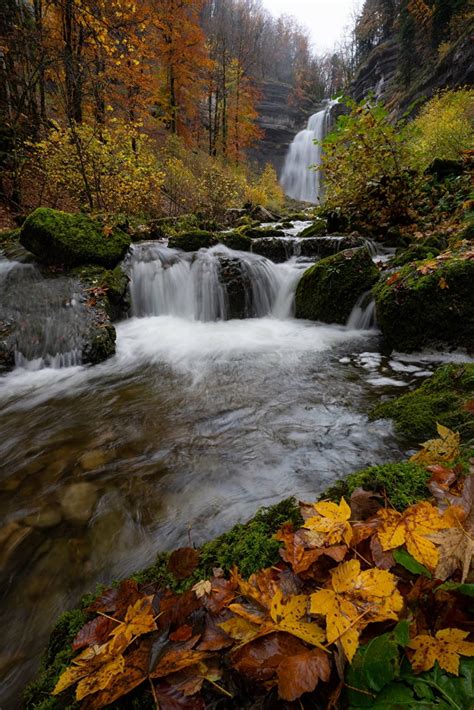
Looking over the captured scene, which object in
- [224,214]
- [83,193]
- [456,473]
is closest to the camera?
[456,473]

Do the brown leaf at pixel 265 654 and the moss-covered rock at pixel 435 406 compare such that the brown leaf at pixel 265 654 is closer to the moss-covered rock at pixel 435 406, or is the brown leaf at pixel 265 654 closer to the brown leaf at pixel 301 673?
the brown leaf at pixel 301 673

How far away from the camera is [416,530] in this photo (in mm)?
1040

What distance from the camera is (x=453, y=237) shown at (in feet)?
18.5

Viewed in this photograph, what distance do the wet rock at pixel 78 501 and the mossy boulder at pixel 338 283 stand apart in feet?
15.9

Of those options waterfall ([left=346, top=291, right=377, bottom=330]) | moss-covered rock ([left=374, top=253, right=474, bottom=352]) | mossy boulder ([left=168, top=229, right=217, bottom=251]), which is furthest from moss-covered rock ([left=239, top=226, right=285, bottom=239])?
moss-covered rock ([left=374, top=253, right=474, bottom=352])

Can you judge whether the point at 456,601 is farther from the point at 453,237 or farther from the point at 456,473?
the point at 453,237

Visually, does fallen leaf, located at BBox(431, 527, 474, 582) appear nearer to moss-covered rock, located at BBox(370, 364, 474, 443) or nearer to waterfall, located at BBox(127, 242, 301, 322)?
moss-covered rock, located at BBox(370, 364, 474, 443)

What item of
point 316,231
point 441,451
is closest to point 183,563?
point 441,451

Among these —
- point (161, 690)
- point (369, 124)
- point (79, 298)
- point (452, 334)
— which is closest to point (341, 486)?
point (161, 690)

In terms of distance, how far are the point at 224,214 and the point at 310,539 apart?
14049 mm

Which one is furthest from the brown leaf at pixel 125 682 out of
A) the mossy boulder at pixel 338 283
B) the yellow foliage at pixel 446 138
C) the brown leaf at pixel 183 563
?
the yellow foliage at pixel 446 138

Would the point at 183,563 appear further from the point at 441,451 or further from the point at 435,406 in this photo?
the point at 435,406

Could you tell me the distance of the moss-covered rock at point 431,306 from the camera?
12.9 feet

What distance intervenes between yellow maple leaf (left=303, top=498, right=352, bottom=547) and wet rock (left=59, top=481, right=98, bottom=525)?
1587mm
